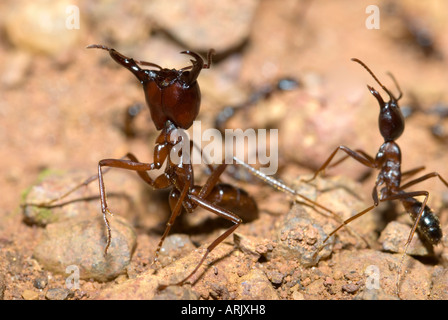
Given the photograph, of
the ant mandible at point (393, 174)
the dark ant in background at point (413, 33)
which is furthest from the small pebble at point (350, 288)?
the dark ant in background at point (413, 33)

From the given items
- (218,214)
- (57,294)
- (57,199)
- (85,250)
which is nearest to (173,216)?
(218,214)

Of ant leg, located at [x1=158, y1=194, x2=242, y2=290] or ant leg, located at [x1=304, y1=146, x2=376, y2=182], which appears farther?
ant leg, located at [x1=304, y1=146, x2=376, y2=182]

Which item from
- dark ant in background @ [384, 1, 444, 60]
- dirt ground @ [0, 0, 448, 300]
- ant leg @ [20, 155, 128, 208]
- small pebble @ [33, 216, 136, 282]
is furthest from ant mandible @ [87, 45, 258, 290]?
dark ant in background @ [384, 1, 444, 60]

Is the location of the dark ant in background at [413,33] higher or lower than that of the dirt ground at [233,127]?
higher

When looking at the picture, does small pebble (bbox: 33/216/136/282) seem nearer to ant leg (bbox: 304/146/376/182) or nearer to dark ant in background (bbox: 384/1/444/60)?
ant leg (bbox: 304/146/376/182)

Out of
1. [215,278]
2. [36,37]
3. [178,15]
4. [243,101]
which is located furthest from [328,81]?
[36,37]

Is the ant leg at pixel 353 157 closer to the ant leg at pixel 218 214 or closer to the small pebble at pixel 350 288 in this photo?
the ant leg at pixel 218 214

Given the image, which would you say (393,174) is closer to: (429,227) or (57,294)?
(429,227)
